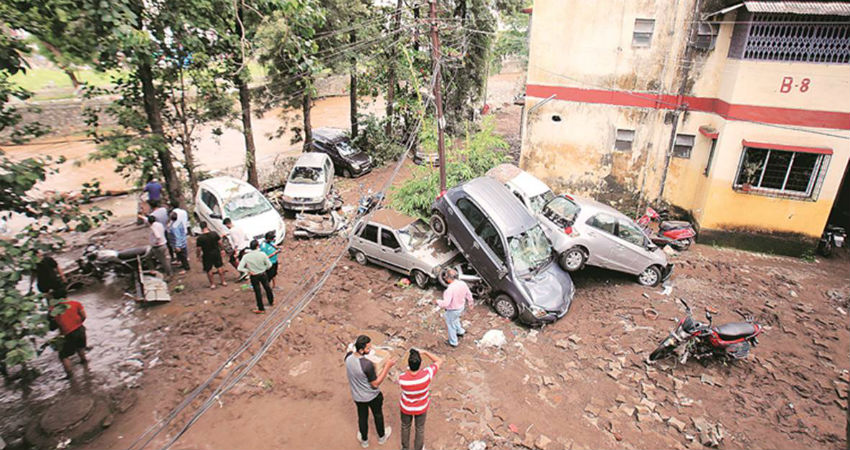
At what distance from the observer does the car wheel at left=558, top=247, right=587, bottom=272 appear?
1019 cm

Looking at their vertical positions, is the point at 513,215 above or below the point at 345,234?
above

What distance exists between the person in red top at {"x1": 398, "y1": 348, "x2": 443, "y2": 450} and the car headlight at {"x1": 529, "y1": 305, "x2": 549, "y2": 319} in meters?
3.75

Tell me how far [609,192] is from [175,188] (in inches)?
539

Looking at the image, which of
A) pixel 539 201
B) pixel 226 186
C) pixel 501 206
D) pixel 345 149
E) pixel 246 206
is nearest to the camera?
pixel 501 206

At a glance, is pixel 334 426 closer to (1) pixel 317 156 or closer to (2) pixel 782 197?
(1) pixel 317 156

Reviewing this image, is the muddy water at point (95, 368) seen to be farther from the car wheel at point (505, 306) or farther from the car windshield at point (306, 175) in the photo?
the car windshield at point (306, 175)

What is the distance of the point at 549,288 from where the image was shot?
912 centimetres

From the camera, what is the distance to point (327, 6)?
16375 millimetres

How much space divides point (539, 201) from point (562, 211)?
0.94 metres

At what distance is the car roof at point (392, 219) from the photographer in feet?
35.5

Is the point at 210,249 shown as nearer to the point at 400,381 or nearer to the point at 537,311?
the point at 400,381

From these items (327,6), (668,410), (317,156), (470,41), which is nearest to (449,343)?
(668,410)

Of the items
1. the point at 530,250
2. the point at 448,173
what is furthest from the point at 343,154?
the point at 530,250

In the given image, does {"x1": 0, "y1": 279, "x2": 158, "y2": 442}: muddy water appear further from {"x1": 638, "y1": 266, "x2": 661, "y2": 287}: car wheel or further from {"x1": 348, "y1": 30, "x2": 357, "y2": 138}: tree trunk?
{"x1": 348, "y1": 30, "x2": 357, "y2": 138}: tree trunk
